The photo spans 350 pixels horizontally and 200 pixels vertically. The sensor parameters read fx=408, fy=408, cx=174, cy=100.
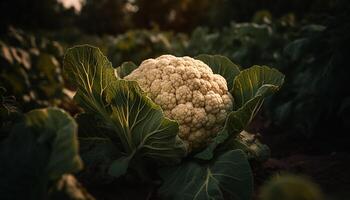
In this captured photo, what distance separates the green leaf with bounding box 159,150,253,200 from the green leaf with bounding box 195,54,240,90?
861mm

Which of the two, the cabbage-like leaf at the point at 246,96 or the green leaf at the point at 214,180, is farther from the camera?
the cabbage-like leaf at the point at 246,96

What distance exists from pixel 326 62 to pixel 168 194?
81.4 inches

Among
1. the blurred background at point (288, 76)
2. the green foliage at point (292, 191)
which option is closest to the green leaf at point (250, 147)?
the blurred background at point (288, 76)

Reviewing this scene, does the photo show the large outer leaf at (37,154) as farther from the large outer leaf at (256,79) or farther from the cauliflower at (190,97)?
the large outer leaf at (256,79)

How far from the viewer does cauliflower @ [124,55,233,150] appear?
8.46 feet

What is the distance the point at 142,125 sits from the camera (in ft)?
7.60

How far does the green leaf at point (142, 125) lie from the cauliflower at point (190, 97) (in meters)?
0.22

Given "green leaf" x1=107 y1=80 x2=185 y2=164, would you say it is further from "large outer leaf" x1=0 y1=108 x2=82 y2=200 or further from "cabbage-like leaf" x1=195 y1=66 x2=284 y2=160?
"large outer leaf" x1=0 y1=108 x2=82 y2=200

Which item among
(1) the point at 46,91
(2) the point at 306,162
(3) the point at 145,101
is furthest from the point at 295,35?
(1) the point at 46,91

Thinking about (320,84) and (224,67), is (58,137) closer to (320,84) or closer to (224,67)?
(224,67)

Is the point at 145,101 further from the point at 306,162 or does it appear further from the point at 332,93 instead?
the point at 332,93

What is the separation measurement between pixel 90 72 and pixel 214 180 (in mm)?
946

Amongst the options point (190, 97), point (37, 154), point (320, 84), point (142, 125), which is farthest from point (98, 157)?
point (320, 84)

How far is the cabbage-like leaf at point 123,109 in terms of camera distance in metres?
2.25
